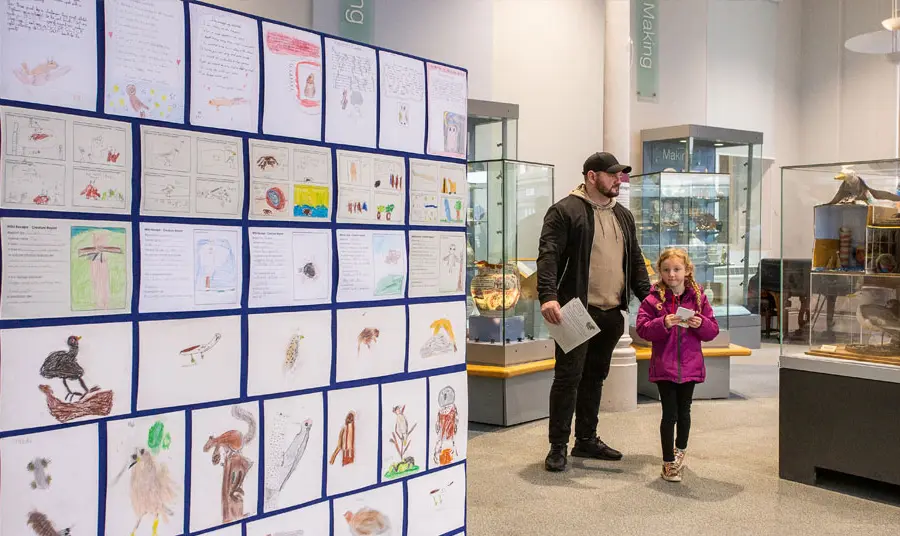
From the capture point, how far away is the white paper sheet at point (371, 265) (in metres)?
2.33

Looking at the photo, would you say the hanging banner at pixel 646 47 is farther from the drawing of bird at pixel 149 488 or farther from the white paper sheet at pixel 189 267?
the drawing of bird at pixel 149 488

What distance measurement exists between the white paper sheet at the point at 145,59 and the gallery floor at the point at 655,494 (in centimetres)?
215

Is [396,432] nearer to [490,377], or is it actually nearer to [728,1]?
[490,377]

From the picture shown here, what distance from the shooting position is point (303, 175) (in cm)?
224

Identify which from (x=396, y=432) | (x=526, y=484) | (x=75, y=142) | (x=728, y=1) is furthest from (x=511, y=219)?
(x=728, y=1)

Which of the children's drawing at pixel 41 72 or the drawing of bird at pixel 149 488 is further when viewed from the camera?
the drawing of bird at pixel 149 488

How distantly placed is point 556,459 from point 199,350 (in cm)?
262

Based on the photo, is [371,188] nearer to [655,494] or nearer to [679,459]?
[655,494]

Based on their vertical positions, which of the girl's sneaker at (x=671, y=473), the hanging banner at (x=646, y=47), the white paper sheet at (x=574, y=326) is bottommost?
the girl's sneaker at (x=671, y=473)

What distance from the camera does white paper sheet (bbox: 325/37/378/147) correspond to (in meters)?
2.30

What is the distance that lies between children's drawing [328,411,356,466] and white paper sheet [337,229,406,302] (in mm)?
352

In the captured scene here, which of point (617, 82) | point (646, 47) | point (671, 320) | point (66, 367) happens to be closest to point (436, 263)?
point (66, 367)

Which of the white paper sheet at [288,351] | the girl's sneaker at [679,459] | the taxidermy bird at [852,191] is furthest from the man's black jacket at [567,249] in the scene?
the white paper sheet at [288,351]

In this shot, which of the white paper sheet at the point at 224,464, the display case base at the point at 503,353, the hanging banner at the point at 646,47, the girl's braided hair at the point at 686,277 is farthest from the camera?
the hanging banner at the point at 646,47
